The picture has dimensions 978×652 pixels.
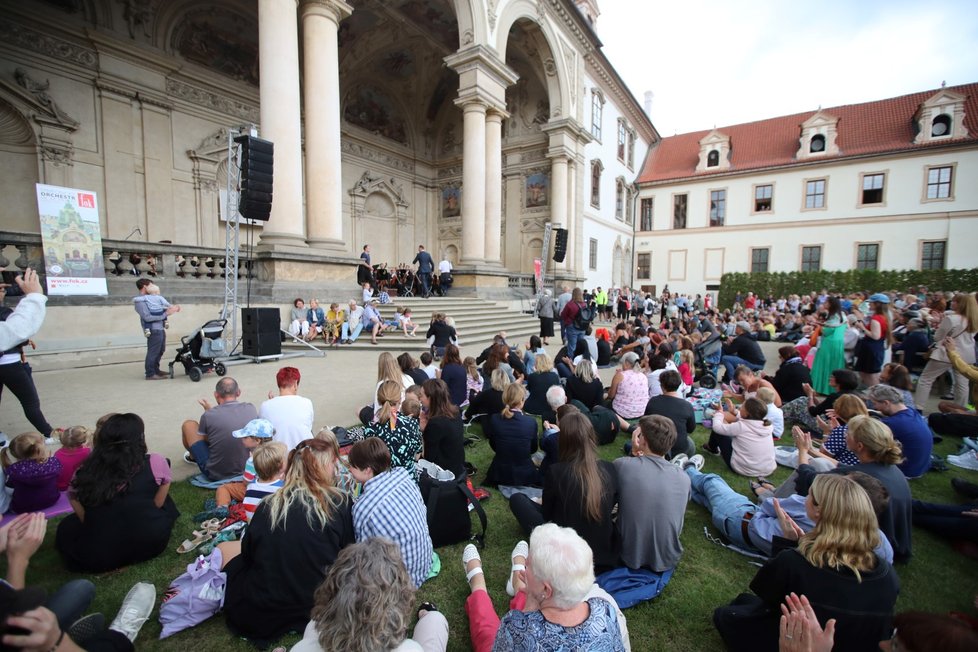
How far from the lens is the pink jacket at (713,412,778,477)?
429 cm

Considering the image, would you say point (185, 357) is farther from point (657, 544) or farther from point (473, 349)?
point (657, 544)

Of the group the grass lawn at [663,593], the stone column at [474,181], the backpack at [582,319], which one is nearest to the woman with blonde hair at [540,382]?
the grass lawn at [663,593]

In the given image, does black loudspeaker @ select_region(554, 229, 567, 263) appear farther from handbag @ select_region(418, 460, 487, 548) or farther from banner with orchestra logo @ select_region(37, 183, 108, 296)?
handbag @ select_region(418, 460, 487, 548)

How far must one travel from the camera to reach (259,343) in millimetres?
8031

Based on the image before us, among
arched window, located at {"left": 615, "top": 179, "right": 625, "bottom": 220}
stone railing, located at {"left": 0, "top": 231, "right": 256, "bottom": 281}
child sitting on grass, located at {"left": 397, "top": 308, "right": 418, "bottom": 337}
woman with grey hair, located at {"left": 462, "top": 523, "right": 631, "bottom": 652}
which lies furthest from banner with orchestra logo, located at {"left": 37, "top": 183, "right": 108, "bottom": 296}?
arched window, located at {"left": 615, "top": 179, "right": 625, "bottom": 220}

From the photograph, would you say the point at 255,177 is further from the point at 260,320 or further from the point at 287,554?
the point at 287,554

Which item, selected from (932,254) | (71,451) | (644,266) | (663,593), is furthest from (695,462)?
(932,254)

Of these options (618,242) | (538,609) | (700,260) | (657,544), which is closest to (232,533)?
(538,609)

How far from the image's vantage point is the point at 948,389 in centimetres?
765

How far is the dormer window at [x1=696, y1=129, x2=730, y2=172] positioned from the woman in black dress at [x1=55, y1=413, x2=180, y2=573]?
34543 mm

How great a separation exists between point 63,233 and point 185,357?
316cm

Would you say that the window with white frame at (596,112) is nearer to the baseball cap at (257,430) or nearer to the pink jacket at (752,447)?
the pink jacket at (752,447)

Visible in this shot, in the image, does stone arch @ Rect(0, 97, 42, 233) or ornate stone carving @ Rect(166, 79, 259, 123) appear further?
ornate stone carving @ Rect(166, 79, 259, 123)

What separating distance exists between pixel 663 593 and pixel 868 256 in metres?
32.4
